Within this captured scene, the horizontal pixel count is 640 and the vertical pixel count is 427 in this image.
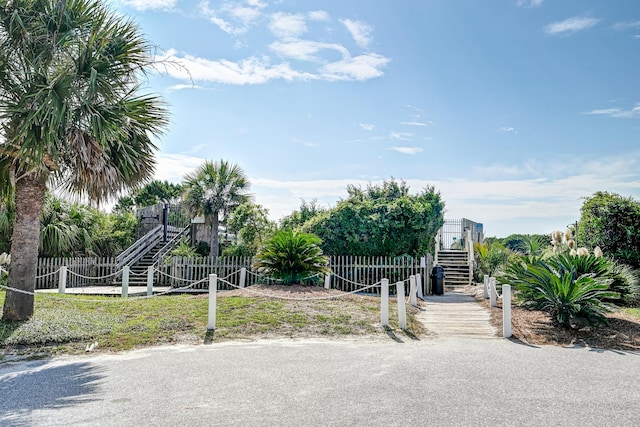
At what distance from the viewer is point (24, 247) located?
32.4 ft

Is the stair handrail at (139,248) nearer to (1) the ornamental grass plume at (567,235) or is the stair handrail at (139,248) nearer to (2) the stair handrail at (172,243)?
(2) the stair handrail at (172,243)

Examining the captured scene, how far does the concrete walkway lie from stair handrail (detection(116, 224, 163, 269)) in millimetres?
14868

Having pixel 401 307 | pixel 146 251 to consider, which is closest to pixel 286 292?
pixel 401 307

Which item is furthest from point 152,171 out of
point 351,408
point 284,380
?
point 351,408

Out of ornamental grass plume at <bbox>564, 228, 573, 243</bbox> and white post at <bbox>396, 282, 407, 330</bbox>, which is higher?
ornamental grass plume at <bbox>564, 228, 573, 243</bbox>

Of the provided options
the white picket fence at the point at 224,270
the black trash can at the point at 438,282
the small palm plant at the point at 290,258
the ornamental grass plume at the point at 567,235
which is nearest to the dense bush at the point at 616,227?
the ornamental grass plume at the point at 567,235

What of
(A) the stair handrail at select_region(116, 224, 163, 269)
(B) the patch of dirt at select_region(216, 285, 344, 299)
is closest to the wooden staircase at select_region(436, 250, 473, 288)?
(B) the patch of dirt at select_region(216, 285, 344, 299)

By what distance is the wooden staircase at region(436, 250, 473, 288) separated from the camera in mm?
21891

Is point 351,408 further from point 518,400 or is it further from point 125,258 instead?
point 125,258

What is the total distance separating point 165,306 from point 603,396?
30.6 feet

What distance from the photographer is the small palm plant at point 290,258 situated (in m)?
14.2

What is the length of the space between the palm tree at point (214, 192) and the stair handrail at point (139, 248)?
10.5 feet

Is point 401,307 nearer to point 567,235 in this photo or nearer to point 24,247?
point 567,235

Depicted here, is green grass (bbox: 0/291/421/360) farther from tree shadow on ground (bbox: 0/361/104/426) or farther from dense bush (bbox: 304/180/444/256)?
dense bush (bbox: 304/180/444/256)
